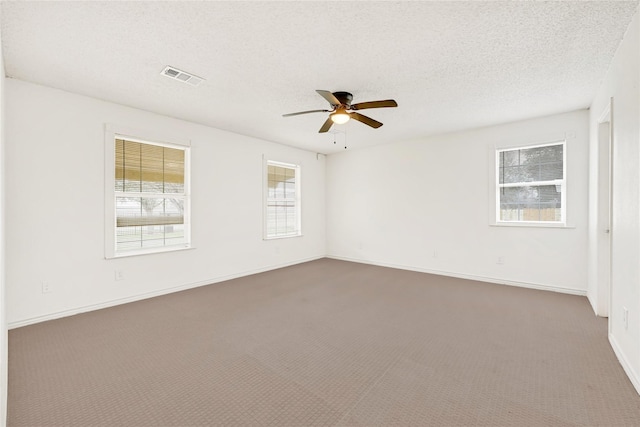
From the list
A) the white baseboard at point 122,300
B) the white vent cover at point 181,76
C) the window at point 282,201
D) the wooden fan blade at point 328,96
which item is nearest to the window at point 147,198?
the white baseboard at point 122,300

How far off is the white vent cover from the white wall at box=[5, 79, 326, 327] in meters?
1.34

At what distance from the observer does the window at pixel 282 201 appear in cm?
586

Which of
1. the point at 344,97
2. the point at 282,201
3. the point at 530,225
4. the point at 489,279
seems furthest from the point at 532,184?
the point at 282,201

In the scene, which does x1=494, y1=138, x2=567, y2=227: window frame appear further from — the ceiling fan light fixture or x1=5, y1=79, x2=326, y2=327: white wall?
x1=5, y1=79, x2=326, y2=327: white wall

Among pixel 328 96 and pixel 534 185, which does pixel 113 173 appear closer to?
pixel 328 96

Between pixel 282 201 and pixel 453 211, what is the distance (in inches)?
130

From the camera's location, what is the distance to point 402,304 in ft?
12.4

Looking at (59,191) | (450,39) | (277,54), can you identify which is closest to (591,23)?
(450,39)

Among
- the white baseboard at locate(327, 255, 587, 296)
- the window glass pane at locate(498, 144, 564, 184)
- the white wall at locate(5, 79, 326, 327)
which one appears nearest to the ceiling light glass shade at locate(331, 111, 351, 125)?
the white wall at locate(5, 79, 326, 327)

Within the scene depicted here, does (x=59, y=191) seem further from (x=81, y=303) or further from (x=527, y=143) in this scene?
(x=527, y=143)

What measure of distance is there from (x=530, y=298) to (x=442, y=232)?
5.54 ft

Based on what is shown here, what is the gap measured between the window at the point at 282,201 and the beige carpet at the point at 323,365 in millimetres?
2281

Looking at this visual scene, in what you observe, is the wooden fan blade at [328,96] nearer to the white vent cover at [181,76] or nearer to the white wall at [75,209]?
the white vent cover at [181,76]

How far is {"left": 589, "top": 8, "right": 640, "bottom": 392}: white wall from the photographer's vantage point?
6.68ft
